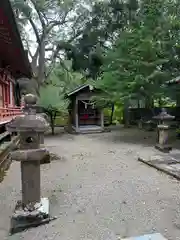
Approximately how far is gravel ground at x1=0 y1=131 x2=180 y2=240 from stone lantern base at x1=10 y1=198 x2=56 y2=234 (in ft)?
0.32

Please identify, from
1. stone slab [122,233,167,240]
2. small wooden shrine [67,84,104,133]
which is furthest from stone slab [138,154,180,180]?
small wooden shrine [67,84,104,133]

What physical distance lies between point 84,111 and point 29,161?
13.4 metres

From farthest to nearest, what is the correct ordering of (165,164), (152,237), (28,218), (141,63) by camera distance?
(141,63) → (165,164) → (28,218) → (152,237)

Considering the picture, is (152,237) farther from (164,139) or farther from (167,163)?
(164,139)

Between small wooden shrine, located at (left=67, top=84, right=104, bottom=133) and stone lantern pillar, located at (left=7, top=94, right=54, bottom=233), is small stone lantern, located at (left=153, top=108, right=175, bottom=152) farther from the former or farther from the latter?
small wooden shrine, located at (left=67, top=84, right=104, bottom=133)

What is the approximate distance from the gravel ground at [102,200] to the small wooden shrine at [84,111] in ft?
26.6

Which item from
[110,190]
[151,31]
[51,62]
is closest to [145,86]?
[151,31]

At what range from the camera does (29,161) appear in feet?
11.2

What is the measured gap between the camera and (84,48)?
19.5 m

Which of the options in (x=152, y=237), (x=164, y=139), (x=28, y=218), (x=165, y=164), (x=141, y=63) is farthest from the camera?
(x=141, y=63)

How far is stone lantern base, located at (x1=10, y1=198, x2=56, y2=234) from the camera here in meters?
3.31

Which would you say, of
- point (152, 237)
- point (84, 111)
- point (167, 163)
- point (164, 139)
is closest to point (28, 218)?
point (152, 237)

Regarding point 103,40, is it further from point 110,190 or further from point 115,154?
point 110,190

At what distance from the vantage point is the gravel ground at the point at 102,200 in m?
3.20
